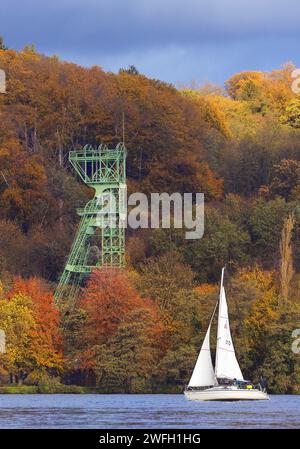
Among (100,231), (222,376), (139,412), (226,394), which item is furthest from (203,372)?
(100,231)

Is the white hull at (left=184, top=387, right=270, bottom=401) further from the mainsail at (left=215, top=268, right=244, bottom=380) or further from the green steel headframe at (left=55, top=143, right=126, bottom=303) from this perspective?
the green steel headframe at (left=55, top=143, right=126, bottom=303)

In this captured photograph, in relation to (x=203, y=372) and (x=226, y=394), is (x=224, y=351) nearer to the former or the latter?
(x=203, y=372)

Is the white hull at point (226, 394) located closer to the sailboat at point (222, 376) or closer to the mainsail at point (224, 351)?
the sailboat at point (222, 376)

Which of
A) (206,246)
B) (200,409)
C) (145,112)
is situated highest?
(145,112)

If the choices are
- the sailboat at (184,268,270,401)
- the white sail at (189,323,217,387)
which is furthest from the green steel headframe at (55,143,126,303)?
the white sail at (189,323,217,387)

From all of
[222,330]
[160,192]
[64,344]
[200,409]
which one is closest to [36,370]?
[64,344]

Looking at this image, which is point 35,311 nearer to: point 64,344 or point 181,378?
point 64,344

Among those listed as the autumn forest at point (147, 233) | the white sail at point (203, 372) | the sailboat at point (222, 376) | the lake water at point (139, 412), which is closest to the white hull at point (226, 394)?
the sailboat at point (222, 376)
